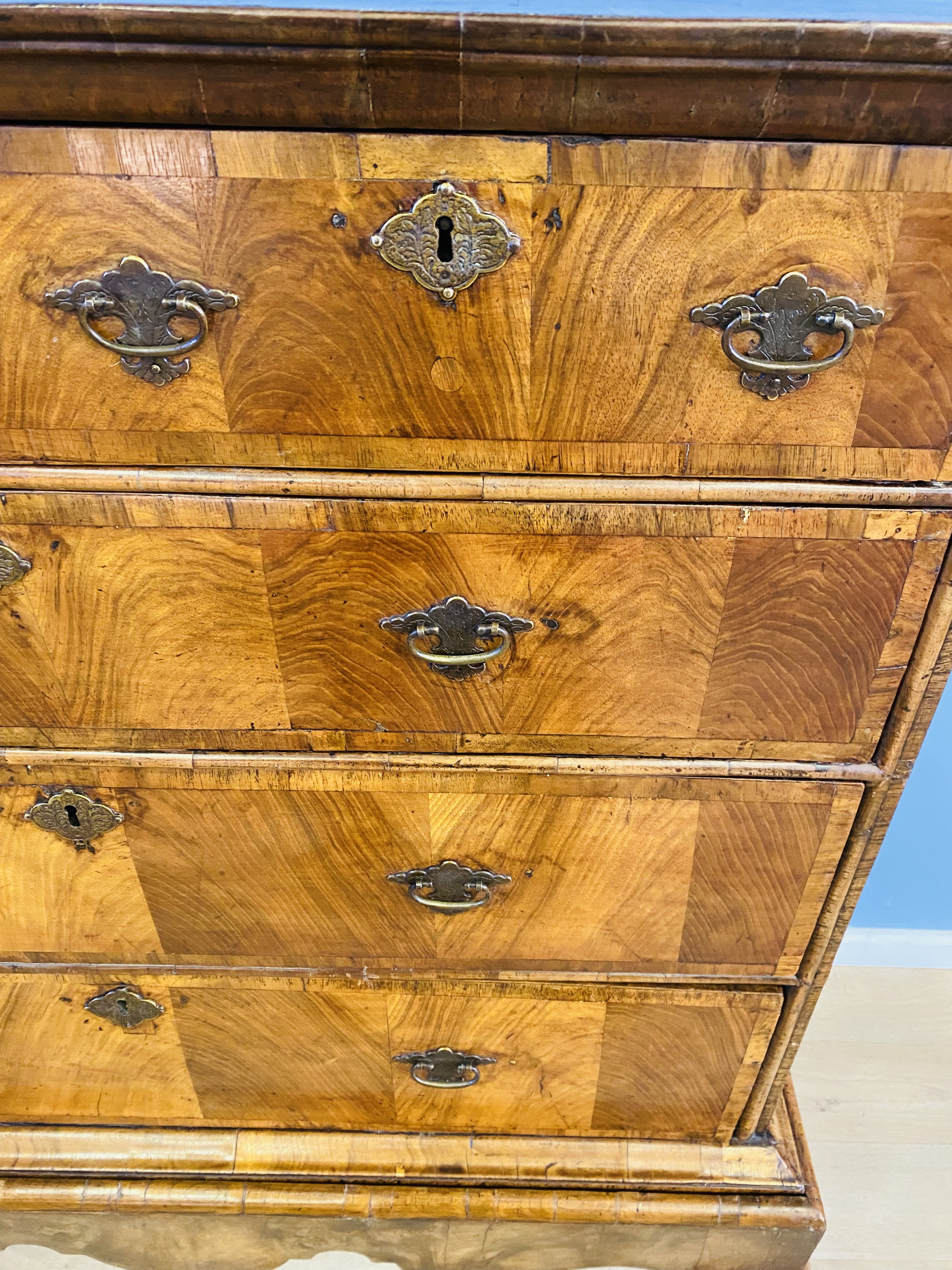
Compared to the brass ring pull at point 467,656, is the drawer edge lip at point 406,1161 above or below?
below

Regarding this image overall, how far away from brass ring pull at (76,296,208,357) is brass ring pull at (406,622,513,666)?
0.78 feet

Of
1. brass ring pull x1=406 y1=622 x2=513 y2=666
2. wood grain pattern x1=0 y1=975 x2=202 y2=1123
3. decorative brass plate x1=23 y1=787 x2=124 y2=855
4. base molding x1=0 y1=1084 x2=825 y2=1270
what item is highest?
brass ring pull x1=406 y1=622 x2=513 y2=666

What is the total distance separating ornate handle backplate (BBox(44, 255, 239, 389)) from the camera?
0.56 metres

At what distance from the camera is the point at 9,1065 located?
36.1 inches

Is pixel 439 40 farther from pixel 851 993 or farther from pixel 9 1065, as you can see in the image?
pixel 851 993

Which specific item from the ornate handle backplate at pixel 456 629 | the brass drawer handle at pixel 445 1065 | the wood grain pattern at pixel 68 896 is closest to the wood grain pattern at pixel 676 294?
the ornate handle backplate at pixel 456 629

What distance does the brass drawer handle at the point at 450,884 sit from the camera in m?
0.79

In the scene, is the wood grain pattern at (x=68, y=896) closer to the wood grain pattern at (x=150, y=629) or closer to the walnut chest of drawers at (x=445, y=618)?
the walnut chest of drawers at (x=445, y=618)

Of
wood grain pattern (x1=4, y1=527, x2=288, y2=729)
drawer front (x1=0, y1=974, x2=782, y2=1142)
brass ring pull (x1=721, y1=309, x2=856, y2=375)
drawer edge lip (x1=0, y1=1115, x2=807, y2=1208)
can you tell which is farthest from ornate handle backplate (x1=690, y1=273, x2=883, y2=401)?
drawer edge lip (x1=0, y1=1115, x2=807, y2=1208)

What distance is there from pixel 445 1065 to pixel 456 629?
18.6 inches

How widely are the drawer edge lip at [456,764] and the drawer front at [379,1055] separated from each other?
0.24 metres

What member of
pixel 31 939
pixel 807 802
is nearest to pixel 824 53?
pixel 807 802

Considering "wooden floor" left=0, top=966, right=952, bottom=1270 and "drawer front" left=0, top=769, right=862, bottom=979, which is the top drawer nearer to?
"drawer front" left=0, top=769, right=862, bottom=979

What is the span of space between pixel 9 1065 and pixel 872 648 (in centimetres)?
87
